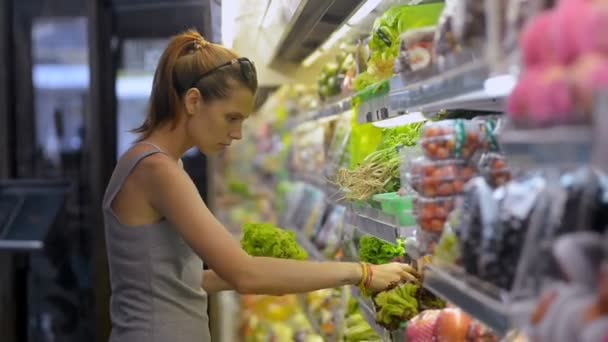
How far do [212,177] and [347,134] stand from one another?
1253 mm

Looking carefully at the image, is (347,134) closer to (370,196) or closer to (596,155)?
(370,196)

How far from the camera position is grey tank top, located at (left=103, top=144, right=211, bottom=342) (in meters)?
2.46

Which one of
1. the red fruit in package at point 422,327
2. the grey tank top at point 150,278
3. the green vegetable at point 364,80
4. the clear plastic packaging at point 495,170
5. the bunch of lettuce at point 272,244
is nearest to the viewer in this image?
the clear plastic packaging at point 495,170

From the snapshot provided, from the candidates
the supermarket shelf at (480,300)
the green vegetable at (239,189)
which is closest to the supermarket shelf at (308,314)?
the supermarket shelf at (480,300)

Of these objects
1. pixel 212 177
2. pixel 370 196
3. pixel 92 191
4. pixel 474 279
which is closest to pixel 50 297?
pixel 92 191

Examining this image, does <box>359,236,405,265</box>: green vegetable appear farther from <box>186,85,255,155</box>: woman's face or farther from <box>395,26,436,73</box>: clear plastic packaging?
<box>395,26,436,73</box>: clear plastic packaging

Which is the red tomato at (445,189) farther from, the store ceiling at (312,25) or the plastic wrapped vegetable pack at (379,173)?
the store ceiling at (312,25)

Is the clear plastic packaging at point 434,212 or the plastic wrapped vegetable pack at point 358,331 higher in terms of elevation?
the clear plastic packaging at point 434,212

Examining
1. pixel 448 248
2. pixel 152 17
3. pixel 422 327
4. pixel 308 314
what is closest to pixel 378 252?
pixel 422 327

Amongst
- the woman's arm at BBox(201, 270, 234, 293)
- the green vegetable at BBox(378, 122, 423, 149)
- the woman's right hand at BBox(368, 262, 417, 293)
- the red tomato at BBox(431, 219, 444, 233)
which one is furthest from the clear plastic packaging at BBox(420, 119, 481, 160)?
the woman's arm at BBox(201, 270, 234, 293)

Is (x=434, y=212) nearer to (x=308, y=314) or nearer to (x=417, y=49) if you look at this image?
(x=417, y=49)

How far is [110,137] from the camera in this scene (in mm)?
5090

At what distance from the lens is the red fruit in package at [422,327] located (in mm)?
2209

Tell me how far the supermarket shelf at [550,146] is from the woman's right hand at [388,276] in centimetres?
101
